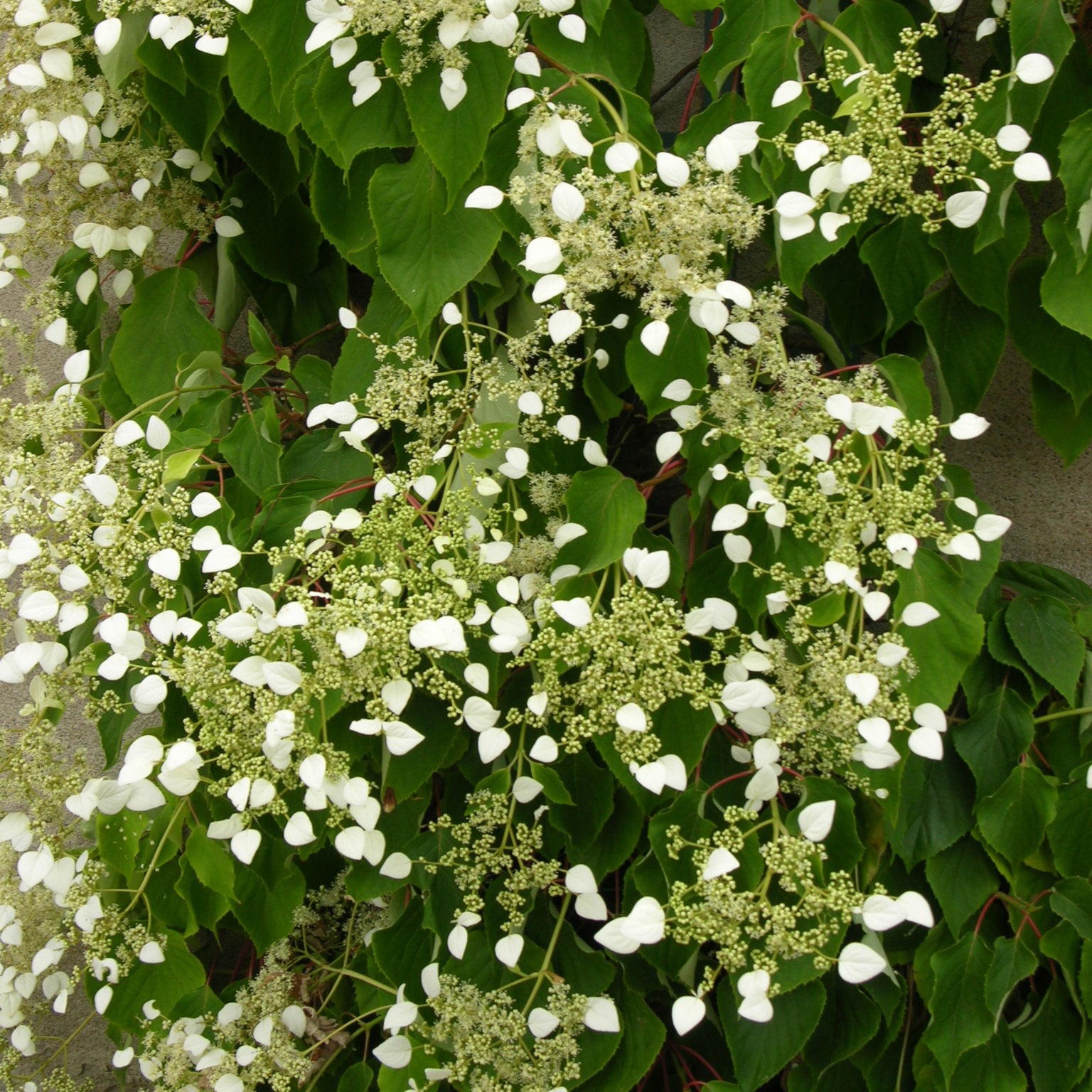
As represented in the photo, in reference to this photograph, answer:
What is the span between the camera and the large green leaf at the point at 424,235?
911 millimetres

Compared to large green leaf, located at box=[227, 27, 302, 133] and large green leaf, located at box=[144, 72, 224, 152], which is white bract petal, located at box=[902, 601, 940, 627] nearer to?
large green leaf, located at box=[227, 27, 302, 133]

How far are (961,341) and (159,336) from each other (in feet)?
2.83

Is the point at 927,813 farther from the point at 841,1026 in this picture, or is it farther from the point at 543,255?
the point at 543,255

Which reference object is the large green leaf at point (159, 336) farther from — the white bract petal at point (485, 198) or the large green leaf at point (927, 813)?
the large green leaf at point (927, 813)

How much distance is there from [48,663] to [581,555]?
0.51 m

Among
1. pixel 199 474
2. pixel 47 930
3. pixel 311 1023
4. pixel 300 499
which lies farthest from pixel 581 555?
pixel 47 930

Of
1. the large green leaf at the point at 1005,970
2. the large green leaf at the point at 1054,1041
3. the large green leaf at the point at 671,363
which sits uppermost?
the large green leaf at the point at 671,363

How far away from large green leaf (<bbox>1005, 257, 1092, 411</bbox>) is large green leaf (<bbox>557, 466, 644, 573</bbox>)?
0.43 meters

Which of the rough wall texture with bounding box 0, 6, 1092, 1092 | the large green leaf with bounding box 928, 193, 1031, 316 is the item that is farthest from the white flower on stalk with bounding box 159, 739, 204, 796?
the rough wall texture with bounding box 0, 6, 1092, 1092

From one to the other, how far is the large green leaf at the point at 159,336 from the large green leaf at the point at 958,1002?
100 cm

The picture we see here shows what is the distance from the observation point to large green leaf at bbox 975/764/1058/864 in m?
1.01

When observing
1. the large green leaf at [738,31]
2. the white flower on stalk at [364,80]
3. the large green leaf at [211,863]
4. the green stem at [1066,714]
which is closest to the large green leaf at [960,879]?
the green stem at [1066,714]

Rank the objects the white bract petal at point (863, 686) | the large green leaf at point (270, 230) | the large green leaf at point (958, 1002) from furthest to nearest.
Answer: the large green leaf at point (270, 230)
the large green leaf at point (958, 1002)
the white bract petal at point (863, 686)

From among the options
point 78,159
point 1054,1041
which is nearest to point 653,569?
point 1054,1041
